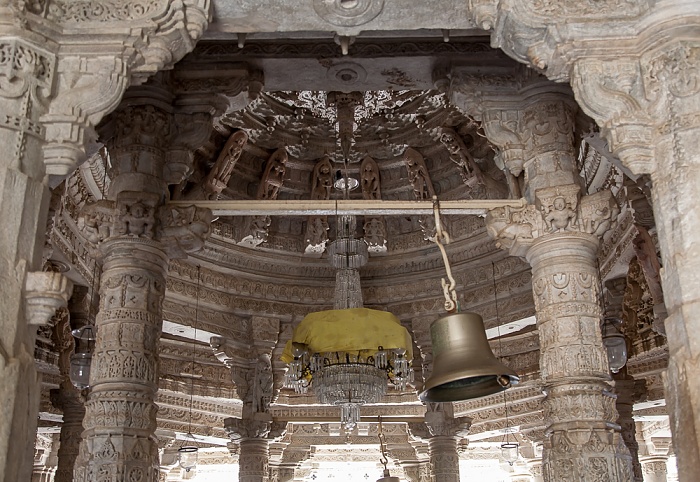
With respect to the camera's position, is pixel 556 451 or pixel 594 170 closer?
pixel 556 451

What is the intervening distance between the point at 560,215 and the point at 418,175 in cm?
586

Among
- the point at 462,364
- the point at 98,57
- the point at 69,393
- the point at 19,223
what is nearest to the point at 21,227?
the point at 19,223

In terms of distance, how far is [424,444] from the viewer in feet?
49.4

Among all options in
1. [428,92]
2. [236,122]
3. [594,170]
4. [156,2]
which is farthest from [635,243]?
[156,2]

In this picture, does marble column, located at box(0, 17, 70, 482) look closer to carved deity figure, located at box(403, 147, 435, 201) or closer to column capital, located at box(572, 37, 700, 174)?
column capital, located at box(572, 37, 700, 174)

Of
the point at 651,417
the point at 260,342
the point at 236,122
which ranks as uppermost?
the point at 236,122

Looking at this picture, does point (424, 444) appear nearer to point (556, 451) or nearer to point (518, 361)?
point (518, 361)

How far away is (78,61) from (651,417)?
12815 mm

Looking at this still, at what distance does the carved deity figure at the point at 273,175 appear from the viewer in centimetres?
1184

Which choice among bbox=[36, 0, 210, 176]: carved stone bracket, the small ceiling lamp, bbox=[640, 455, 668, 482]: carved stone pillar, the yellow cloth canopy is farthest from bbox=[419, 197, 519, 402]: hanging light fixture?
bbox=[640, 455, 668, 482]: carved stone pillar

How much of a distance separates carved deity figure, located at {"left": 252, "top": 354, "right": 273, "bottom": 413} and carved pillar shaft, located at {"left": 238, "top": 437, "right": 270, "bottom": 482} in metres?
0.46

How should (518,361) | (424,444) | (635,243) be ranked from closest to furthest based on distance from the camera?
(635,243) < (518,361) < (424,444)

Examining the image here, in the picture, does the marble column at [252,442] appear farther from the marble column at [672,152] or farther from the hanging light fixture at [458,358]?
the marble column at [672,152]

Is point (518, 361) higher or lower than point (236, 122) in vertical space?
lower
